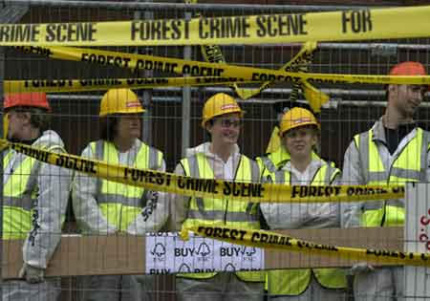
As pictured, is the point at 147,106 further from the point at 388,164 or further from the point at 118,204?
the point at 388,164

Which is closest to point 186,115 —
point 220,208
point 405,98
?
point 220,208

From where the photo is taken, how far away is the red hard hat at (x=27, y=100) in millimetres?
8742

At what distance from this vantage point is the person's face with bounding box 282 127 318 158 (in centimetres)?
905

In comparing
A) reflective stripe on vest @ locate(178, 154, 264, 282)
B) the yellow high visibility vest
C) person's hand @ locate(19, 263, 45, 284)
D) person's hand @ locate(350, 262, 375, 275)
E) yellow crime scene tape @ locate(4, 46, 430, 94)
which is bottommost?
person's hand @ locate(19, 263, 45, 284)

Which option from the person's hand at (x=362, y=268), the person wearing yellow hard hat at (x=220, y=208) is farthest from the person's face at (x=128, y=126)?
the person's hand at (x=362, y=268)

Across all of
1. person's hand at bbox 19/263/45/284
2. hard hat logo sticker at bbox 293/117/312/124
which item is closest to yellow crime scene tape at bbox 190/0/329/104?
hard hat logo sticker at bbox 293/117/312/124

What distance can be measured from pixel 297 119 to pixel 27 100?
1956 millimetres

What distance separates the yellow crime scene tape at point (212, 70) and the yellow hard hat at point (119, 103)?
44 cm

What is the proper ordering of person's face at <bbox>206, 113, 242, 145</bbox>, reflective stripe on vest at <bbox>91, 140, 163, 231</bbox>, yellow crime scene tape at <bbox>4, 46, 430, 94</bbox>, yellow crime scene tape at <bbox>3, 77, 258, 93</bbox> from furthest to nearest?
1. person's face at <bbox>206, 113, 242, 145</bbox>
2. reflective stripe on vest at <bbox>91, 140, 163, 231</bbox>
3. yellow crime scene tape at <bbox>3, 77, 258, 93</bbox>
4. yellow crime scene tape at <bbox>4, 46, 430, 94</bbox>

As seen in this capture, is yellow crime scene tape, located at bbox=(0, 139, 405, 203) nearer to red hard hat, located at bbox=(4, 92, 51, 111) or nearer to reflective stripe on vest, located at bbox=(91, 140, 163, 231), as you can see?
reflective stripe on vest, located at bbox=(91, 140, 163, 231)

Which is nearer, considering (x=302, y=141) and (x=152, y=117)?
(x=152, y=117)

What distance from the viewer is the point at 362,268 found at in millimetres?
8469

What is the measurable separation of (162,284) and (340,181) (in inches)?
57.0

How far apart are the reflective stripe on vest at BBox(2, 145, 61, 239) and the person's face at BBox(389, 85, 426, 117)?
7.89 ft
